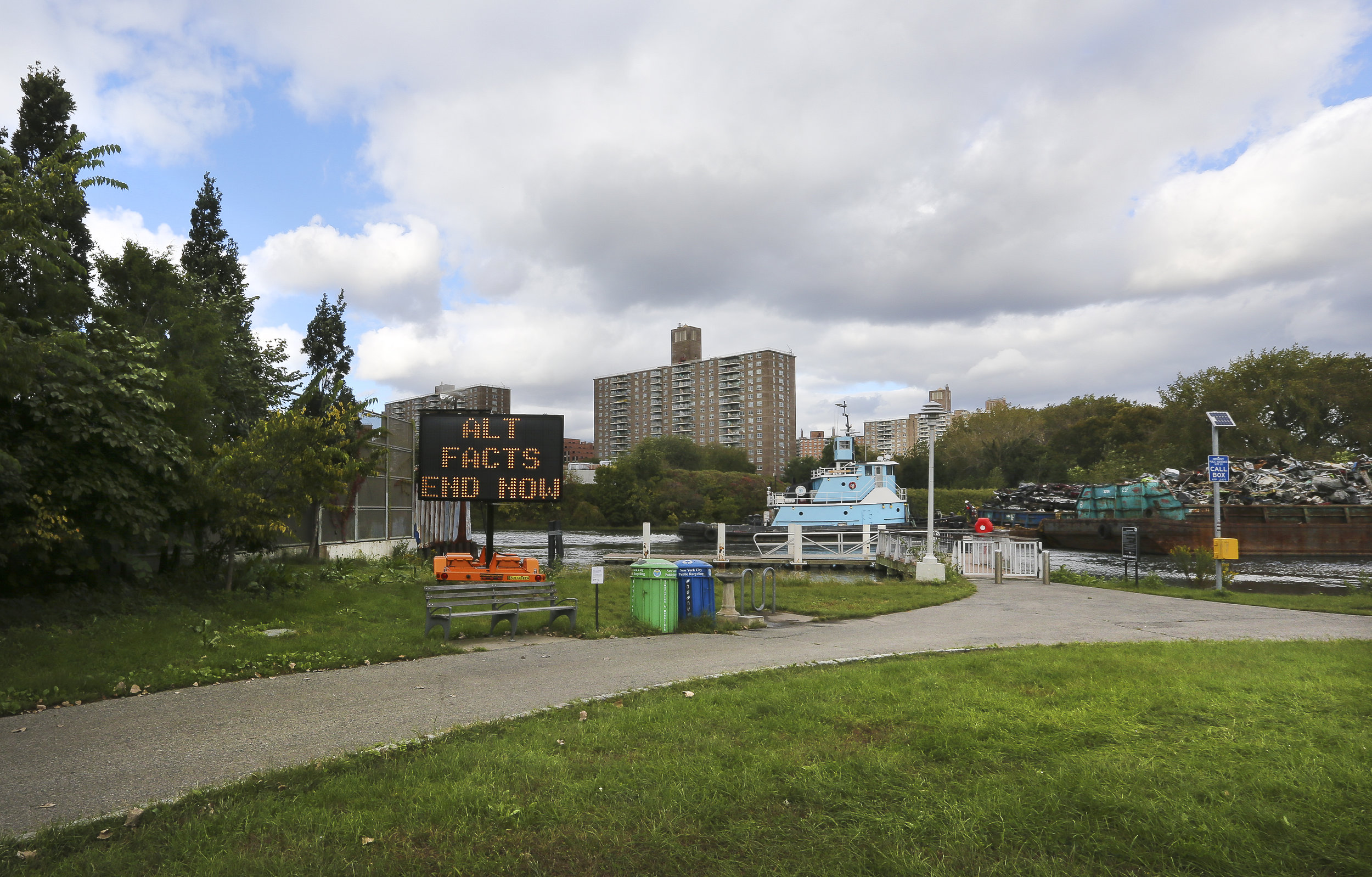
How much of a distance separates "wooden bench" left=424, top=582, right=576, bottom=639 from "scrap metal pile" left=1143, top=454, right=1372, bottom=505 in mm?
45017

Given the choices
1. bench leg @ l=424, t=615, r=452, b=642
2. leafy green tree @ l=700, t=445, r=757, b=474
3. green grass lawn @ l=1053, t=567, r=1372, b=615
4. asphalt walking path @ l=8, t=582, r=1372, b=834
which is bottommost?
green grass lawn @ l=1053, t=567, r=1372, b=615

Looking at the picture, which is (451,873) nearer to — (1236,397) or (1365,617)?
(1365,617)

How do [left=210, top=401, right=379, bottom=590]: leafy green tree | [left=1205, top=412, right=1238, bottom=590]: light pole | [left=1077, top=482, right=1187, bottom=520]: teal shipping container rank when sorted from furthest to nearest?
[left=1077, top=482, right=1187, bottom=520]: teal shipping container → [left=1205, top=412, right=1238, bottom=590]: light pole → [left=210, top=401, right=379, bottom=590]: leafy green tree

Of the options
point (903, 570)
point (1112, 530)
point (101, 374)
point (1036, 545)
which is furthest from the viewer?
point (1112, 530)

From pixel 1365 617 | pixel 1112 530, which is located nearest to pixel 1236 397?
pixel 1112 530

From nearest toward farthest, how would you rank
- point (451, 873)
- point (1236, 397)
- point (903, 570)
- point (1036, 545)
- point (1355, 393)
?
point (451, 873) < point (1036, 545) < point (903, 570) < point (1355, 393) < point (1236, 397)

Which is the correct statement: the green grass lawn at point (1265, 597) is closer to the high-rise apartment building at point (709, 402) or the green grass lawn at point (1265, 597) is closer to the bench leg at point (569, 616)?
the bench leg at point (569, 616)

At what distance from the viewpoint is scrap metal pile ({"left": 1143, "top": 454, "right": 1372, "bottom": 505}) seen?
45.0 m

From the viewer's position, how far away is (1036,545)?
20453 millimetres

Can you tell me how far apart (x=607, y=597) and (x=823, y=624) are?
16.2ft

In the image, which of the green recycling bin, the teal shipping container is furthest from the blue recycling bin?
the teal shipping container

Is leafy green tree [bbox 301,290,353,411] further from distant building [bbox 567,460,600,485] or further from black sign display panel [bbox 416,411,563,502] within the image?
distant building [bbox 567,460,600,485]

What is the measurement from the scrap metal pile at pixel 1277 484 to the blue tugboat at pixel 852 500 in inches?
850

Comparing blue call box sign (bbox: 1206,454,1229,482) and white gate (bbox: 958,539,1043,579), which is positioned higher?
blue call box sign (bbox: 1206,454,1229,482)
